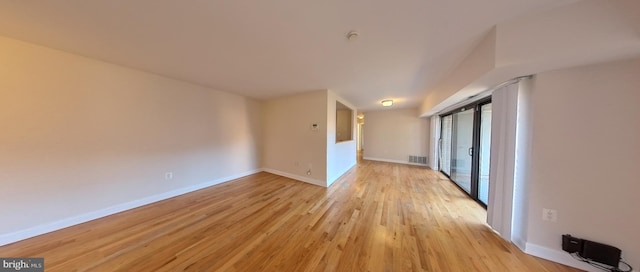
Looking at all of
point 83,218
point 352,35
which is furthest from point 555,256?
point 83,218

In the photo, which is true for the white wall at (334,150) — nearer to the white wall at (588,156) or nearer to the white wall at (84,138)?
the white wall at (84,138)

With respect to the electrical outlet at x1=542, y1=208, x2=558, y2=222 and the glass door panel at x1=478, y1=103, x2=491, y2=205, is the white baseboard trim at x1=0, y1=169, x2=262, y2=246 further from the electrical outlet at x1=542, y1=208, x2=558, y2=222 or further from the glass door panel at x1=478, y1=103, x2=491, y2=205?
the glass door panel at x1=478, y1=103, x2=491, y2=205

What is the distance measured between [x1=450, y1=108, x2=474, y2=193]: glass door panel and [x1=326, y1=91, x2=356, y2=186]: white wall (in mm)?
2816

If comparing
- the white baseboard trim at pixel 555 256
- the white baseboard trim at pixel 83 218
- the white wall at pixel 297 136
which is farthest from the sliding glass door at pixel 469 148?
the white baseboard trim at pixel 83 218

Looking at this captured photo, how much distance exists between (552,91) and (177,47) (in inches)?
155

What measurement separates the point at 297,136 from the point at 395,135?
4.42 metres

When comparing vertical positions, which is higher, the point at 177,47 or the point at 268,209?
the point at 177,47

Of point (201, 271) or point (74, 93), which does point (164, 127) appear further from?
point (201, 271)

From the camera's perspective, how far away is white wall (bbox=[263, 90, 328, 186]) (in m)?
4.09

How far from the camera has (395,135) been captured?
707cm

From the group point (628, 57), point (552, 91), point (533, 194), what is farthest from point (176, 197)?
point (628, 57)

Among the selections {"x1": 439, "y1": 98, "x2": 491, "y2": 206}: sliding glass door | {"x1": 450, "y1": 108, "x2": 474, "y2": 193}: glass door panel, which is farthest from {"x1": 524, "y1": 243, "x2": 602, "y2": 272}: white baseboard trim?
{"x1": 450, "y1": 108, "x2": 474, "y2": 193}: glass door panel

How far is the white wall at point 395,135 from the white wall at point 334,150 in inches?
73.3

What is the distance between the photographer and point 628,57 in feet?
4.65
